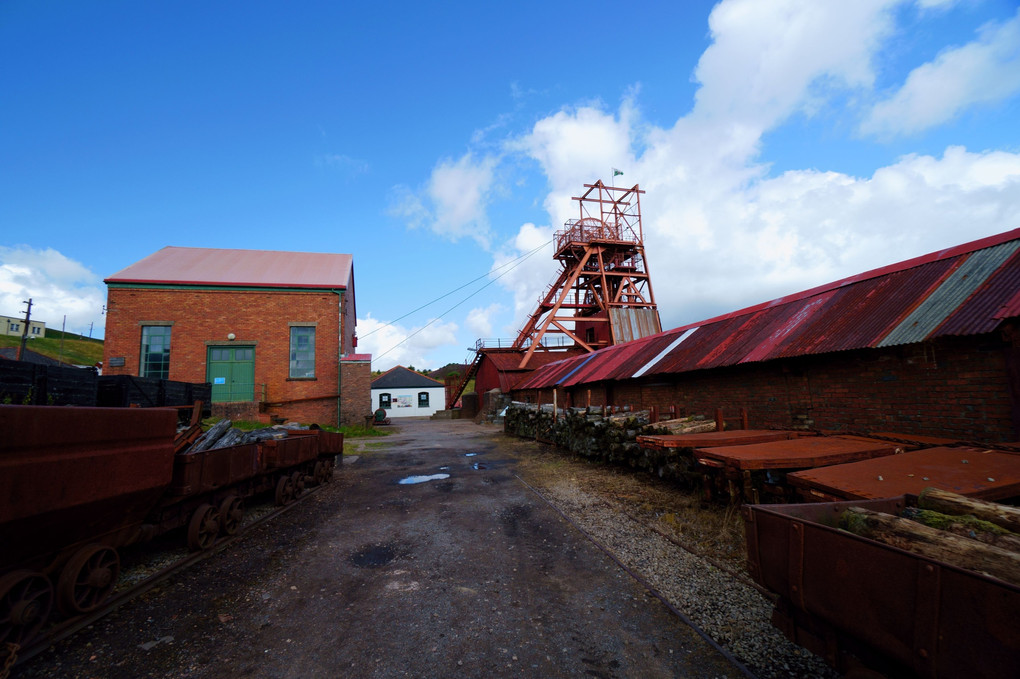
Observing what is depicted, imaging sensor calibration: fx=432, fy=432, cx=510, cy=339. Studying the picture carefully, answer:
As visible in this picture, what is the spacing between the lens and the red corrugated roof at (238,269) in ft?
68.3

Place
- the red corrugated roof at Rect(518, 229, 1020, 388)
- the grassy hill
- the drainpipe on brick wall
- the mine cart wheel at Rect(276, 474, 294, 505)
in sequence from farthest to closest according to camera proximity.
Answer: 1. the grassy hill
2. the drainpipe on brick wall
3. the mine cart wheel at Rect(276, 474, 294, 505)
4. the red corrugated roof at Rect(518, 229, 1020, 388)

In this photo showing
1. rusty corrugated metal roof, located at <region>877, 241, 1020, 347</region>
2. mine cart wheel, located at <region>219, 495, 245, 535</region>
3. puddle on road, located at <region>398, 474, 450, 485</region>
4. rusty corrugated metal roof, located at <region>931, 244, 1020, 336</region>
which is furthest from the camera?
puddle on road, located at <region>398, 474, 450, 485</region>

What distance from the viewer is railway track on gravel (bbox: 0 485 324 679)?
321cm

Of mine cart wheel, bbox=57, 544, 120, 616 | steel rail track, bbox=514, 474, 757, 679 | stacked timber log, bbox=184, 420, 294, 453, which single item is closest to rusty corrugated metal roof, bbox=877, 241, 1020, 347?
steel rail track, bbox=514, 474, 757, 679

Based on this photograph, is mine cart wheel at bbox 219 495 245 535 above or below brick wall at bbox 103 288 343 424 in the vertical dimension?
below

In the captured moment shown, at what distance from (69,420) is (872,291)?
37.1 ft

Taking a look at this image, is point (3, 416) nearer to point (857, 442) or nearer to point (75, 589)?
point (75, 589)

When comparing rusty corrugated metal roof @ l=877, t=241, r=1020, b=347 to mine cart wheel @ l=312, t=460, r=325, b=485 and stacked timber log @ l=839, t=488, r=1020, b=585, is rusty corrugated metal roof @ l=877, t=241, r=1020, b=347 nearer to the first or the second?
stacked timber log @ l=839, t=488, r=1020, b=585

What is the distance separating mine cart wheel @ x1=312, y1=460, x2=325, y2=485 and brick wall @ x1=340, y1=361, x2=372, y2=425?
11.9 meters

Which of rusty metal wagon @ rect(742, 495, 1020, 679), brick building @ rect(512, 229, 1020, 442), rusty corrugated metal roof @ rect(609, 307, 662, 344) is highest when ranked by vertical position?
rusty corrugated metal roof @ rect(609, 307, 662, 344)

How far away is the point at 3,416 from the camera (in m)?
3.05

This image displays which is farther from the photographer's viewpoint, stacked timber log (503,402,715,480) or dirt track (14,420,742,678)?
stacked timber log (503,402,715,480)

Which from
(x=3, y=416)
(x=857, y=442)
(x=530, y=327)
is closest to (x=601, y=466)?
(x=857, y=442)

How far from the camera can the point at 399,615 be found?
394 cm
